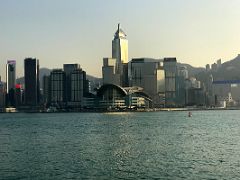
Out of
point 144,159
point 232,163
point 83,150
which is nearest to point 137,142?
point 83,150

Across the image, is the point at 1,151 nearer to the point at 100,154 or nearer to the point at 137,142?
the point at 100,154

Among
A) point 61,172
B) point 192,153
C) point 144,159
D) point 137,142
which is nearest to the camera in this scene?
point 61,172

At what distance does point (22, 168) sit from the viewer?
53.8 m

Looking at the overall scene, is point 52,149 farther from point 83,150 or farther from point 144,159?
point 144,159

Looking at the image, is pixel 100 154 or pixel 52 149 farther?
pixel 52 149

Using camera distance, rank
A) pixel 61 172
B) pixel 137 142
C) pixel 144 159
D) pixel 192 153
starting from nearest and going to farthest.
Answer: pixel 61 172 < pixel 144 159 < pixel 192 153 < pixel 137 142

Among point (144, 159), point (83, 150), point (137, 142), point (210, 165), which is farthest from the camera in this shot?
point (137, 142)

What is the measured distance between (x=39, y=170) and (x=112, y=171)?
28.3ft

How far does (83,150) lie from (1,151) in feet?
43.2

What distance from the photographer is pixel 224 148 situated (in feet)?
233

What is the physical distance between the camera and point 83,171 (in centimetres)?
5103

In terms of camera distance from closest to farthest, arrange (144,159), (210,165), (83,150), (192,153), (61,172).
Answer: (61,172) → (210,165) → (144,159) → (192,153) → (83,150)

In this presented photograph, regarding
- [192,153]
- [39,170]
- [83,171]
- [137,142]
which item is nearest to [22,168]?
[39,170]

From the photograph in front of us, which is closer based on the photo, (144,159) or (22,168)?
(22,168)
